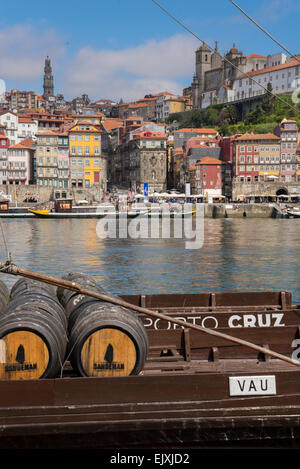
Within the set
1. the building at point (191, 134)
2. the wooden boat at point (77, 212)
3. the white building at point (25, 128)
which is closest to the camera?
the wooden boat at point (77, 212)

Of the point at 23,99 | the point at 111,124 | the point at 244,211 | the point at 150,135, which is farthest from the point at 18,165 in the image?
the point at 23,99

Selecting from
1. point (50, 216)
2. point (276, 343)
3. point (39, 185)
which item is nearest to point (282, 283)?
point (276, 343)

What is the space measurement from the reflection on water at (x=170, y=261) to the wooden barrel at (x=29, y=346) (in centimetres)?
1432

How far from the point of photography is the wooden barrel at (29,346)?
6574mm

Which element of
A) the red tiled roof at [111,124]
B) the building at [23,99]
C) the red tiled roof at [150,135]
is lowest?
the red tiled roof at [150,135]

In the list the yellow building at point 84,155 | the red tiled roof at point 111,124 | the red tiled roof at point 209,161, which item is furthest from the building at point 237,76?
the yellow building at point 84,155

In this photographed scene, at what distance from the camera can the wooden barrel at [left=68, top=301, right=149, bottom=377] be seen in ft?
22.1

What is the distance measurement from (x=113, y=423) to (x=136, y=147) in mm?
105146

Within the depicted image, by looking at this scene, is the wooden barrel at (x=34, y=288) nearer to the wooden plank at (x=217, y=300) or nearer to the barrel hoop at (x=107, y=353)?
the barrel hoop at (x=107, y=353)

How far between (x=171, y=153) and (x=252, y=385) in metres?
113

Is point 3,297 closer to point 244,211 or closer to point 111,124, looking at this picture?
point 244,211

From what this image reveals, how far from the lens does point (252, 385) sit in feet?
22.3
